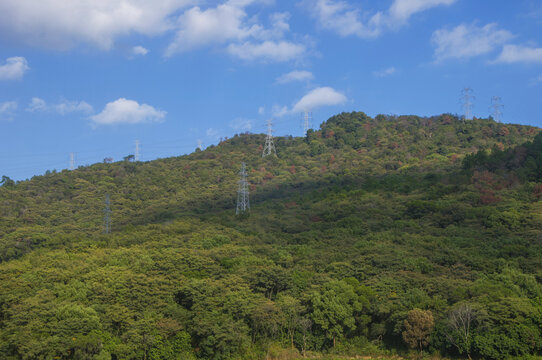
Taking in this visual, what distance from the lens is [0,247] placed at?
175 feet

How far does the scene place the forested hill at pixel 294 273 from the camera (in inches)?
1081

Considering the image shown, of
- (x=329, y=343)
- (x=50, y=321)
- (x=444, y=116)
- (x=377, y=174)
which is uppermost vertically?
(x=444, y=116)

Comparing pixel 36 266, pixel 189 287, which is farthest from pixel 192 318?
pixel 36 266

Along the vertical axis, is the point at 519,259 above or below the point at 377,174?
below

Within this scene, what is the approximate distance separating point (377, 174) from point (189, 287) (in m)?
53.0

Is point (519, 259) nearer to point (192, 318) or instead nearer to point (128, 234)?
point (192, 318)

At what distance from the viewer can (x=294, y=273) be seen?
35.0 meters

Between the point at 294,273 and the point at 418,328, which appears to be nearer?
the point at 418,328

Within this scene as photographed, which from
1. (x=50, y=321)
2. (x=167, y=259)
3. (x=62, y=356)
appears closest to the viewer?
(x=62, y=356)

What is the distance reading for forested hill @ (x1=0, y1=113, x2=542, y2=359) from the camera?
27469mm

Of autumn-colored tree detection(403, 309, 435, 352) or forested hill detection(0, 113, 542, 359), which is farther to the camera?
forested hill detection(0, 113, 542, 359)

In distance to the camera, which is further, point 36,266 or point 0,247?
point 0,247

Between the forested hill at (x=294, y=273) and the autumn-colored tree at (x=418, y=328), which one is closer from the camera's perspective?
the autumn-colored tree at (x=418, y=328)

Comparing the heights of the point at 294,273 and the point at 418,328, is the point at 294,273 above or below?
above
